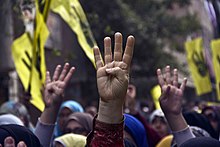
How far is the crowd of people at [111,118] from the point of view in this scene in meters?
2.94

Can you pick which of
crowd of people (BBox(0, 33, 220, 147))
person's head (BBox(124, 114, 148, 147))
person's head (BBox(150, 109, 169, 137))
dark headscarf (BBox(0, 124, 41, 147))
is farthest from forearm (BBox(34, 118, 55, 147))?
person's head (BBox(150, 109, 169, 137))

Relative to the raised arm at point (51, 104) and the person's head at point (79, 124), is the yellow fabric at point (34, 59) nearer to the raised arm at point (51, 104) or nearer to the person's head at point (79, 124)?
the person's head at point (79, 124)

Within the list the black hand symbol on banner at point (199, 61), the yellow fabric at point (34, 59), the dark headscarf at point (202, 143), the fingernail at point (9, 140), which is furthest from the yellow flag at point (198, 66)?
the fingernail at point (9, 140)

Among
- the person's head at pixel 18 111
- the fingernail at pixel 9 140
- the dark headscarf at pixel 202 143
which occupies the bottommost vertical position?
the person's head at pixel 18 111

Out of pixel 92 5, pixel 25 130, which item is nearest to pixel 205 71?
pixel 92 5

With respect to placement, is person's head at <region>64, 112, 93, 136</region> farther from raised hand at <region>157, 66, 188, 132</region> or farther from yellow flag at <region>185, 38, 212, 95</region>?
yellow flag at <region>185, 38, 212, 95</region>

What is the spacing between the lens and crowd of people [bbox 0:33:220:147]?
2943mm

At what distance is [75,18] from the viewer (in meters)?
6.74

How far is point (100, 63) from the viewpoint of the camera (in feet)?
9.96

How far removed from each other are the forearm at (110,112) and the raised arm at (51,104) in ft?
4.96

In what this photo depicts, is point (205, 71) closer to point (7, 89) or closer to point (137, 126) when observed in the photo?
point (7, 89)

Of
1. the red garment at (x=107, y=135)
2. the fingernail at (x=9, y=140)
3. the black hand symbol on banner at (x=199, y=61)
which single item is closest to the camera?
the red garment at (x=107, y=135)

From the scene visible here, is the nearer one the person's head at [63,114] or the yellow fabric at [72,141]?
the yellow fabric at [72,141]

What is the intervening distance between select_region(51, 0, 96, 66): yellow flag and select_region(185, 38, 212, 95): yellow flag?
4.14 metres
